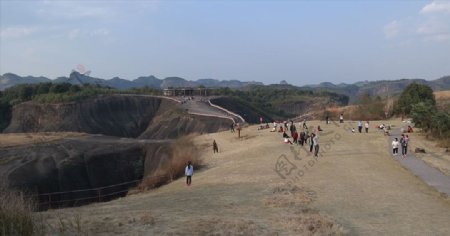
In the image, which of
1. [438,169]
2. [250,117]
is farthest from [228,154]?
[250,117]

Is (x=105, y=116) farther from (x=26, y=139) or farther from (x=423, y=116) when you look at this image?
(x=423, y=116)

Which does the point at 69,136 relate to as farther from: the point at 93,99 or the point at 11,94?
the point at 11,94

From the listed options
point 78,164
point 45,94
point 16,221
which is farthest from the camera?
point 45,94

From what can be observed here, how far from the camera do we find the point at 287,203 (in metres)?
17.8

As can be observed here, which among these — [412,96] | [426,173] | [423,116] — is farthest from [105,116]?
[426,173]

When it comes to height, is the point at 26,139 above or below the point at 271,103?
below

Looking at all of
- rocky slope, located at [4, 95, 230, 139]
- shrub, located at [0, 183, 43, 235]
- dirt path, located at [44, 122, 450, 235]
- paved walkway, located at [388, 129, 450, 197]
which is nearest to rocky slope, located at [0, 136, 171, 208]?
dirt path, located at [44, 122, 450, 235]

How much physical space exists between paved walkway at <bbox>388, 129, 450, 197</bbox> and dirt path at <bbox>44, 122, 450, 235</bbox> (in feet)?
1.48

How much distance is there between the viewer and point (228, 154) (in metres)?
37.1

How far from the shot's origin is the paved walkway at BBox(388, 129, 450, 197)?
21.4 metres

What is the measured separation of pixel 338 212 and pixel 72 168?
33137 millimetres

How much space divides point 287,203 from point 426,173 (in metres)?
10.1

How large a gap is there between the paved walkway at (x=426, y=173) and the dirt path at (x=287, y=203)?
1.48 feet

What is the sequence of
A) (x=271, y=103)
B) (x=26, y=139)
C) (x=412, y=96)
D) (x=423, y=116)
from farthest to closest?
(x=271, y=103) → (x=412, y=96) → (x=26, y=139) → (x=423, y=116)
